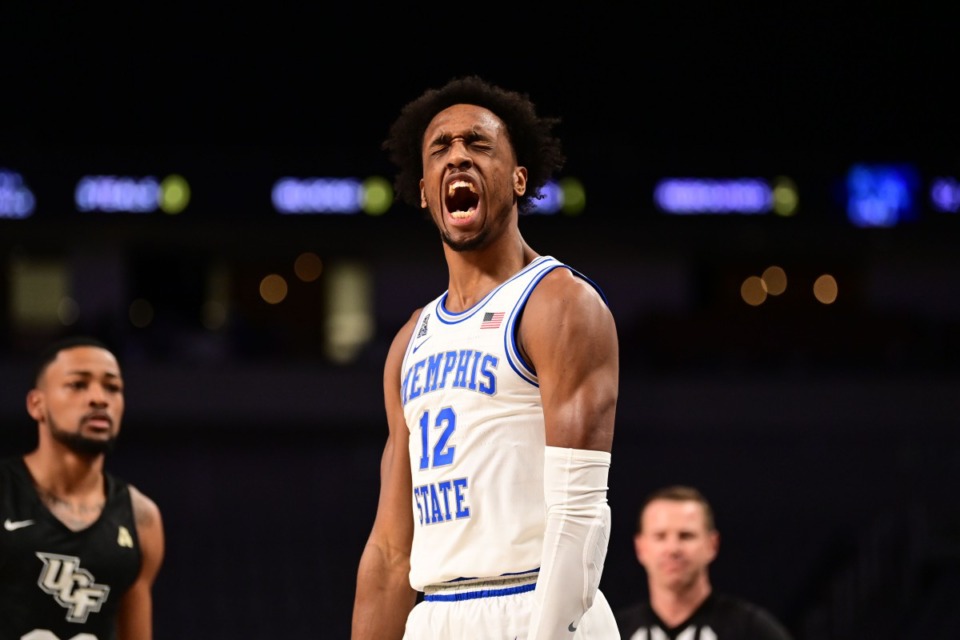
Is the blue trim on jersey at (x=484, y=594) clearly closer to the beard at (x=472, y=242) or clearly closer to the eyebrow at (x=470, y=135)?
the beard at (x=472, y=242)

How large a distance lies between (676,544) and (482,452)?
2.28 m

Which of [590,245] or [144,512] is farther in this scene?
[590,245]

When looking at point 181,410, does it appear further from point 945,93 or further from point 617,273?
point 945,93

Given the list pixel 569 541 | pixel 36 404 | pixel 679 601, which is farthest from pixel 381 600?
pixel 679 601

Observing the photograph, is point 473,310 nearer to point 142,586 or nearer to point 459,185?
point 459,185

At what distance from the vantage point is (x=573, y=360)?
272cm

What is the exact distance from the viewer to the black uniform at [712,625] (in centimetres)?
489

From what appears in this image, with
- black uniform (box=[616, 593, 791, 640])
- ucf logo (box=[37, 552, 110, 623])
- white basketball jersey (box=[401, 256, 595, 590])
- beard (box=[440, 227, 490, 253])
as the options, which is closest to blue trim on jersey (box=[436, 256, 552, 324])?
white basketball jersey (box=[401, 256, 595, 590])

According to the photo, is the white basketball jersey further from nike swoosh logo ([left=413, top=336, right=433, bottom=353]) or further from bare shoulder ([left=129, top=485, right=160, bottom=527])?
bare shoulder ([left=129, top=485, right=160, bottom=527])

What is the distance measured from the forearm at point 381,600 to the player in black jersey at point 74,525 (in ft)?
5.19

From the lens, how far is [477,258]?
10.0 feet

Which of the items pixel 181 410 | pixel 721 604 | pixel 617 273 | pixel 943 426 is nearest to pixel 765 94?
pixel 617 273

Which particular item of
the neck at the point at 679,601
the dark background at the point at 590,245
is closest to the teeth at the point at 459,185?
the neck at the point at 679,601

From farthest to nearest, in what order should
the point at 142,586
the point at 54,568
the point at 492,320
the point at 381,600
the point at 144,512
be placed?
the point at 144,512
the point at 142,586
the point at 54,568
the point at 381,600
the point at 492,320
